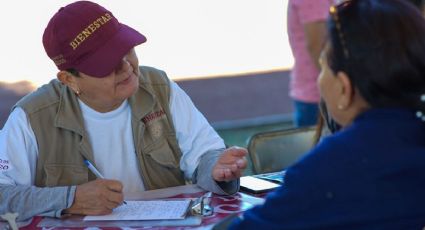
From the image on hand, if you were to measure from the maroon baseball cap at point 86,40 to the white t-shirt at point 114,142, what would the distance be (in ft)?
0.70

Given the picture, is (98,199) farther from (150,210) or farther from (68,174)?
(68,174)

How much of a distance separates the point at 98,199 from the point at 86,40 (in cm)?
52

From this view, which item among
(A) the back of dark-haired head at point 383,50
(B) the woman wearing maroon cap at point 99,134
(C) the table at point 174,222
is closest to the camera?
(A) the back of dark-haired head at point 383,50

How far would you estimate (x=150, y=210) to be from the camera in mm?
2123

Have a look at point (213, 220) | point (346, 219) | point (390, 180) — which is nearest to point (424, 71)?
point (390, 180)

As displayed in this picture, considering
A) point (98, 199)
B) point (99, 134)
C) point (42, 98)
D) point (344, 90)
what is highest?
point (344, 90)

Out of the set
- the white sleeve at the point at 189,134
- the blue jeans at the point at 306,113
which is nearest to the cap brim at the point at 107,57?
the white sleeve at the point at 189,134

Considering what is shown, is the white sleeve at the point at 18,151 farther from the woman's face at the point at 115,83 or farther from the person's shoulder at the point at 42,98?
the woman's face at the point at 115,83

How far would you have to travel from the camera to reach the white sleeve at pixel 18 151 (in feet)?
7.48

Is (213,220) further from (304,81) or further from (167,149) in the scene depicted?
(304,81)

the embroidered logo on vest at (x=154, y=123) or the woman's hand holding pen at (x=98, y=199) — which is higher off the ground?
the embroidered logo on vest at (x=154, y=123)

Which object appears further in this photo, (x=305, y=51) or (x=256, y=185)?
(x=305, y=51)

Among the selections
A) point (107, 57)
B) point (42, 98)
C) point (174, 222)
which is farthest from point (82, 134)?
point (174, 222)

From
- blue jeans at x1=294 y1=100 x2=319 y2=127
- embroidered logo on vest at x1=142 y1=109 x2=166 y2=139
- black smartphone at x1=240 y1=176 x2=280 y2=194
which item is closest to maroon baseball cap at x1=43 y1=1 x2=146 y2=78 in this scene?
embroidered logo on vest at x1=142 y1=109 x2=166 y2=139
